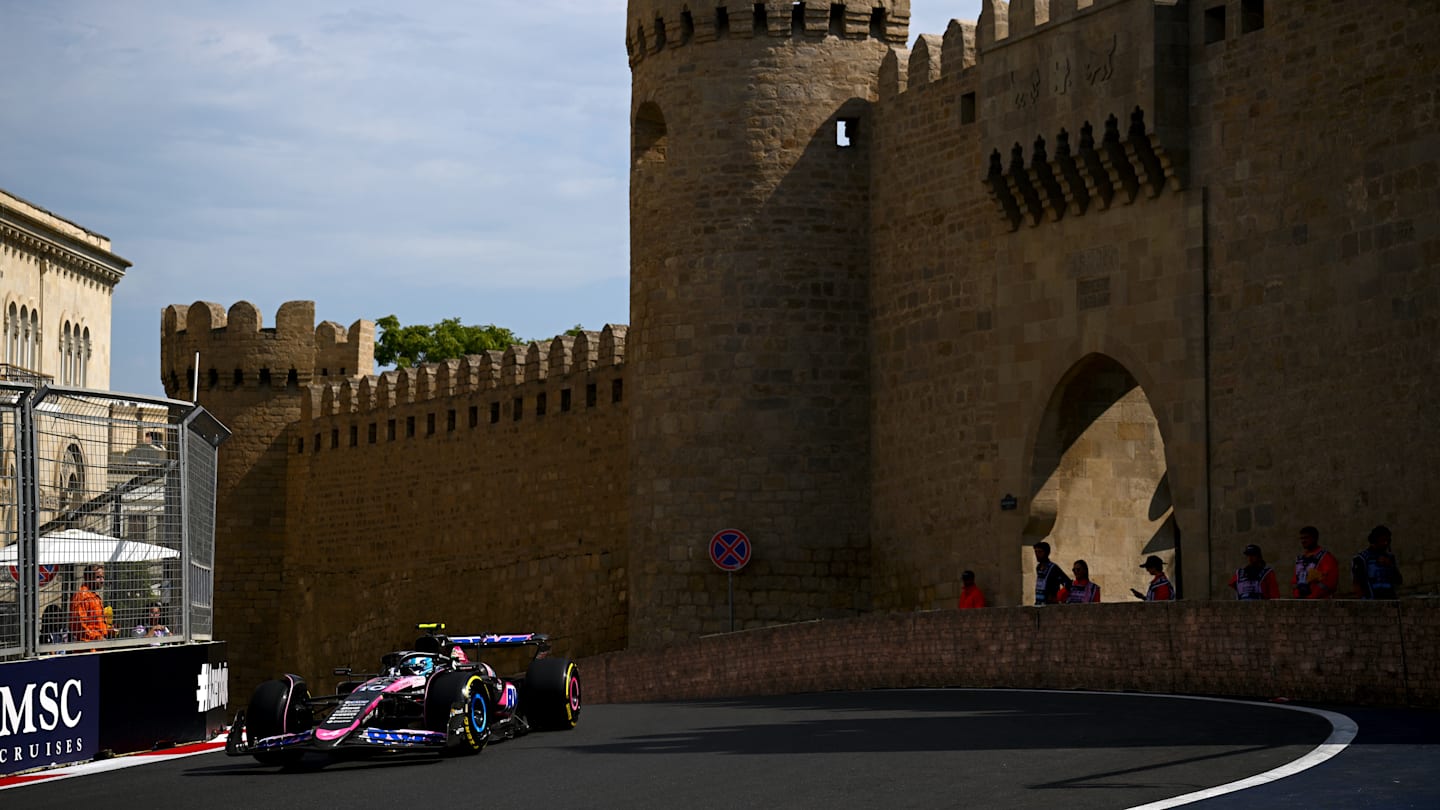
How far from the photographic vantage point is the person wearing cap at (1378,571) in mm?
16359

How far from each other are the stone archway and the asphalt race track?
7.97 meters

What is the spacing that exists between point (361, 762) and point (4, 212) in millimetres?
38247

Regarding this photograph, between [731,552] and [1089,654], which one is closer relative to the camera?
[1089,654]

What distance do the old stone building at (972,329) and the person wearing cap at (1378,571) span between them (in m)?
1.84

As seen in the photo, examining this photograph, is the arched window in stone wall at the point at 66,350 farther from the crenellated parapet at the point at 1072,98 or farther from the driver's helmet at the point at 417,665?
the driver's helmet at the point at 417,665

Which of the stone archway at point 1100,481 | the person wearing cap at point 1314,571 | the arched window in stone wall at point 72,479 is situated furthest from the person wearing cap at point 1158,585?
the arched window in stone wall at point 72,479

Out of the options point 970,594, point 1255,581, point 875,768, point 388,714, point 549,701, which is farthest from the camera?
point 970,594

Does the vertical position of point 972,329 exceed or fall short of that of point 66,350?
it falls short

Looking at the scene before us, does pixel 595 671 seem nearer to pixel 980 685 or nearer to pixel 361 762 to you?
pixel 980 685

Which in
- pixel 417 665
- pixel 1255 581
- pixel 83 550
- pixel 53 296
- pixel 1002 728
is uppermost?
pixel 53 296

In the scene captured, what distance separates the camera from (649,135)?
27625 mm

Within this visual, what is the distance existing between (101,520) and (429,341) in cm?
5178

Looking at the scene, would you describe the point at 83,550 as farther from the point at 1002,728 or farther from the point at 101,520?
the point at 1002,728

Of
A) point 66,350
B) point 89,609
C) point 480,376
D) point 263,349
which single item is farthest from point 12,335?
point 89,609
